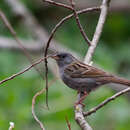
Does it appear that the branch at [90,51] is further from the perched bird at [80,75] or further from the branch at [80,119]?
the perched bird at [80,75]

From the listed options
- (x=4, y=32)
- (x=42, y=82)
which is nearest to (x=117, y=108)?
(x=42, y=82)

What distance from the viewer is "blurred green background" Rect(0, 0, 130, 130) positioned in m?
5.21

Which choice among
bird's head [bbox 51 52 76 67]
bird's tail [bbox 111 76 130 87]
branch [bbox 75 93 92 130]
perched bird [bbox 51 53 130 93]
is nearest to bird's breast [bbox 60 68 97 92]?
perched bird [bbox 51 53 130 93]

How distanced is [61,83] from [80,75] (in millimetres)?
1475

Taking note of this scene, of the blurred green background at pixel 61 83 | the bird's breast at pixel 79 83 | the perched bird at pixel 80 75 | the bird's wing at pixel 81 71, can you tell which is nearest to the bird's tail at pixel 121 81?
the perched bird at pixel 80 75

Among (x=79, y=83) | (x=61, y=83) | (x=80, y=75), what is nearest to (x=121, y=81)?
(x=79, y=83)

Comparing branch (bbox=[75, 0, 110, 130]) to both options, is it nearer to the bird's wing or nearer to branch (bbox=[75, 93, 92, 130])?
branch (bbox=[75, 93, 92, 130])

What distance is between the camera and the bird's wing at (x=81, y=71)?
15.5ft

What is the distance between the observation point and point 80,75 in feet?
16.0

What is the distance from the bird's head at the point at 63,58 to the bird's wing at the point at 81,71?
5cm

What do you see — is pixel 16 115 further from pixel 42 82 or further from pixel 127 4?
pixel 127 4

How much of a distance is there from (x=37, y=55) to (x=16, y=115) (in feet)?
8.45

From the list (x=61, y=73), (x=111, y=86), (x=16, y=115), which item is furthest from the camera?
(x=111, y=86)

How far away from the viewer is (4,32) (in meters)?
7.86
